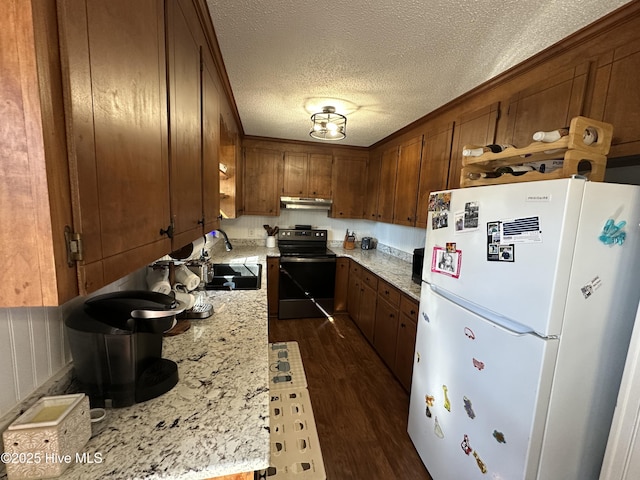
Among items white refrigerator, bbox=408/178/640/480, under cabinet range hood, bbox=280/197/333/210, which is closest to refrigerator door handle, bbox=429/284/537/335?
white refrigerator, bbox=408/178/640/480

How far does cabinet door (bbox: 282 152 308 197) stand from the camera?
353cm

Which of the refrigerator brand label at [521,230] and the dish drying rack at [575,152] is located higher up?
the dish drying rack at [575,152]

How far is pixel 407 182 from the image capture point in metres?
2.74

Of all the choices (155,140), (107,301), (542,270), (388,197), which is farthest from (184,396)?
(388,197)

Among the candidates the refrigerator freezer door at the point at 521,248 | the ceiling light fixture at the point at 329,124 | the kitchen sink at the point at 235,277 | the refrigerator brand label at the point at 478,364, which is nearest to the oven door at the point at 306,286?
the kitchen sink at the point at 235,277

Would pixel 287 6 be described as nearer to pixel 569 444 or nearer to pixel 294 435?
pixel 294 435

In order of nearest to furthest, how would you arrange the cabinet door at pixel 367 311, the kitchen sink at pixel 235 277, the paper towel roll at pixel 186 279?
the paper towel roll at pixel 186 279
the kitchen sink at pixel 235 277
the cabinet door at pixel 367 311

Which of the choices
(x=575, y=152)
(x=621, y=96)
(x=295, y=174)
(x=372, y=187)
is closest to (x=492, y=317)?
(x=575, y=152)

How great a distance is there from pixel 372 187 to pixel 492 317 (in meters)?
2.72

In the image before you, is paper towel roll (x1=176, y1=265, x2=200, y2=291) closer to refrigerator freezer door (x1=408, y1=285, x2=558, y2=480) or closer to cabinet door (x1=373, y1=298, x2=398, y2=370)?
refrigerator freezer door (x1=408, y1=285, x2=558, y2=480)

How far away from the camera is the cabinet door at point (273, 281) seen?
326 cm

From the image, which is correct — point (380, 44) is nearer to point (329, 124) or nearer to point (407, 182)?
point (329, 124)

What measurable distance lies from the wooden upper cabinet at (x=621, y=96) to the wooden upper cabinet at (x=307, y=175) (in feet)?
9.00

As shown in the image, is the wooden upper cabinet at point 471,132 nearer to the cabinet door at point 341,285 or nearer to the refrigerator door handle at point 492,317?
the refrigerator door handle at point 492,317
